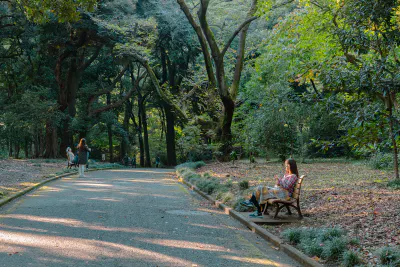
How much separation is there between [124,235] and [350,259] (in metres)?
3.81

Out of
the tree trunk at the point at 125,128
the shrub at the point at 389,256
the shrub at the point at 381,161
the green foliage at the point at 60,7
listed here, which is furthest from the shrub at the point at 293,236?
the tree trunk at the point at 125,128

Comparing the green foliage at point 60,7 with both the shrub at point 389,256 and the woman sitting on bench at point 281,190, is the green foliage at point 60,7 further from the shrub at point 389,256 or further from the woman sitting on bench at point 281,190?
the shrub at point 389,256

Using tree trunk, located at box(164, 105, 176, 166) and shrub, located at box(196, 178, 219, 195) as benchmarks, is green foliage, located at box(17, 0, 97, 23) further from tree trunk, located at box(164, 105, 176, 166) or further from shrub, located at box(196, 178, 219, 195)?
tree trunk, located at box(164, 105, 176, 166)

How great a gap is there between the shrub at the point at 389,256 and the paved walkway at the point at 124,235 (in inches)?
48.6

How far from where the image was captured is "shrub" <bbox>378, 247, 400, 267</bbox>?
16.6ft

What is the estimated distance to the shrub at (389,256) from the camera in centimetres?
505

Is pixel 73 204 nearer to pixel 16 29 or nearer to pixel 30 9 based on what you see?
pixel 30 9

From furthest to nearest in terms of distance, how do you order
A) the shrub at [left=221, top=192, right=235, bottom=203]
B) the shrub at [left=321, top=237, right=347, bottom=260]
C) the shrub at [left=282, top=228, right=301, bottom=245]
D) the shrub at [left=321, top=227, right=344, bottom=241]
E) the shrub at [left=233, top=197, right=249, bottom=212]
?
the shrub at [left=221, top=192, right=235, bottom=203]
the shrub at [left=233, top=197, right=249, bottom=212]
the shrub at [left=282, top=228, right=301, bottom=245]
the shrub at [left=321, top=227, right=344, bottom=241]
the shrub at [left=321, top=237, right=347, bottom=260]

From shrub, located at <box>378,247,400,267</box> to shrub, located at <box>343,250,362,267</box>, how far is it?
0.28m

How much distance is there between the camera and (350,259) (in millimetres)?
5434

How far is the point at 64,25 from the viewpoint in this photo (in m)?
32.1

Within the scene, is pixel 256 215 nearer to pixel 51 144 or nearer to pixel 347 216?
pixel 347 216

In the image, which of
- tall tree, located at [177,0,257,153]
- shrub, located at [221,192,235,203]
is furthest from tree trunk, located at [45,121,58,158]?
shrub, located at [221,192,235,203]

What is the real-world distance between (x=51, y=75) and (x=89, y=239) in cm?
3397
